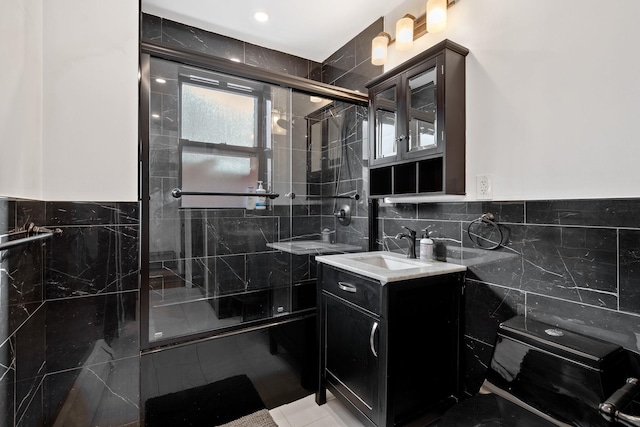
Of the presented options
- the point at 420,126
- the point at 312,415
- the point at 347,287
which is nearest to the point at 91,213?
the point at 347,287

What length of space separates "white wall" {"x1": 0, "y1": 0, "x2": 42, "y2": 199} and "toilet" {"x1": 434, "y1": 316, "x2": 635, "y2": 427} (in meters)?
1.83

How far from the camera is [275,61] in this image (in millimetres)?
2760

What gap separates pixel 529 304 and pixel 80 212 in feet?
7.22

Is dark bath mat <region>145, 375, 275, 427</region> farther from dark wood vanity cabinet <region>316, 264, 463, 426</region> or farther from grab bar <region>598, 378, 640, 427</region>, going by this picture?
grab bar <region>598, 378, 640, 427</region>

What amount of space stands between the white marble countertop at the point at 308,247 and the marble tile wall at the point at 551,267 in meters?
0.89

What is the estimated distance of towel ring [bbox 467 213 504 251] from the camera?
155 cm

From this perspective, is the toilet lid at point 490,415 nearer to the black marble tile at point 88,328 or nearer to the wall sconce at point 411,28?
the black marble tile at point 88,328

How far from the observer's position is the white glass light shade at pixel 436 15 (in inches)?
68.2

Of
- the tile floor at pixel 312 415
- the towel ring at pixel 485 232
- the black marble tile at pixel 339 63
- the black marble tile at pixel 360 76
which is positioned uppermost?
the black marble tile at pixel 339 63

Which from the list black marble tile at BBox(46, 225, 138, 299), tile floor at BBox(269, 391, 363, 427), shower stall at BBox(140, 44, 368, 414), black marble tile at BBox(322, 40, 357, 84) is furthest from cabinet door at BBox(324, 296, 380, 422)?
black marble tile at BBox(322, 40, 357, 84)

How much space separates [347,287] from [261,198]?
3.73 ft

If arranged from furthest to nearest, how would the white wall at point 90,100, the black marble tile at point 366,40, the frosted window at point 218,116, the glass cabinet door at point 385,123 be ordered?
the black marble tile at point 366,40
the frosted window at point 218,116
the glass cabinet door at point 385,123
the white wall at point 90,100

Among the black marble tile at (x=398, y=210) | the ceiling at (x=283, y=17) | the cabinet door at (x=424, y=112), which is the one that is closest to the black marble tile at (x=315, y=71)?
the ceiling at (x=283, y=17)

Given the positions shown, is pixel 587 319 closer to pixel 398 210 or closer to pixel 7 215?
pixel 398 210
